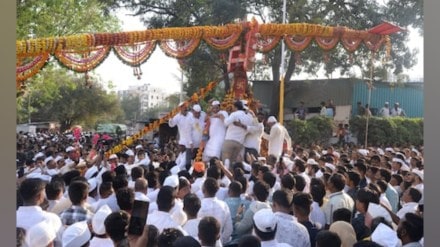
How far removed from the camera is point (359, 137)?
11.2 metres

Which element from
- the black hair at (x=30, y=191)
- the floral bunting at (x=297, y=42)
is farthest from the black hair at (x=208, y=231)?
the floral bunting at (x=297, y=42)

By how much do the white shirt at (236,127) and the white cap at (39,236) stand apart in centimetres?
407

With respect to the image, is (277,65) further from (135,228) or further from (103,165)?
(135,228)

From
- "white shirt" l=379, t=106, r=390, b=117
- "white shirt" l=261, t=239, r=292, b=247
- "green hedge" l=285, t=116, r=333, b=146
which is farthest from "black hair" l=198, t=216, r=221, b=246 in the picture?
"white shirt" l=379, t=106, r=390, b=117

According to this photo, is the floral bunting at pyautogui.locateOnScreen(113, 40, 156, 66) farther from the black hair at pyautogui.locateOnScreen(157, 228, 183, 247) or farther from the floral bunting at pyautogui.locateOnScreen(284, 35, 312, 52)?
the black hair at pyautogui.locateOnScreen(157, 228, 183, 247)

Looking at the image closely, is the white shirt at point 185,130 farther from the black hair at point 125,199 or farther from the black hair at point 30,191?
the black hair at point 30,191

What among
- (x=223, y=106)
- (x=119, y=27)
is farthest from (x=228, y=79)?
(x=119, y=27)

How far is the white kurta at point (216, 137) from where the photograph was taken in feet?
23.0

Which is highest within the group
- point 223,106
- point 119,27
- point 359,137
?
point 119,27

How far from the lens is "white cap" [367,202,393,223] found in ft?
10.8

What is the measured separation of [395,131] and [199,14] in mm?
5316

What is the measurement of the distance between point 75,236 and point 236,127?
413cm

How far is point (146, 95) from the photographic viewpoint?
3603 cm

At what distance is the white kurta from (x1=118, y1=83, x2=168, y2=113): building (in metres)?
26.4
